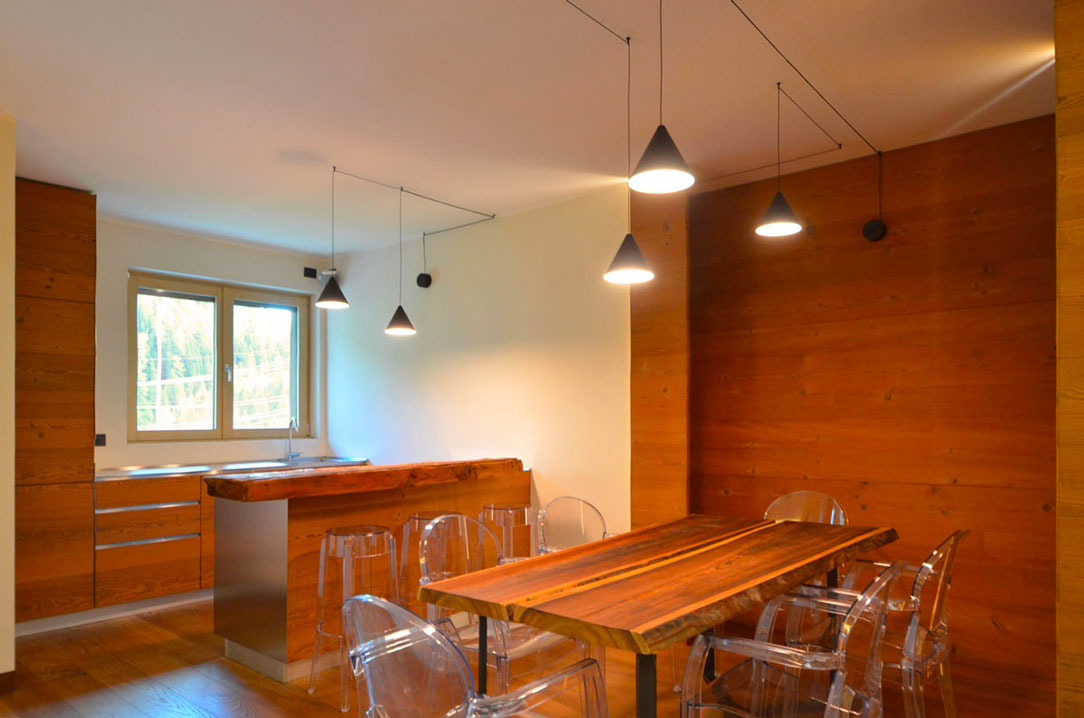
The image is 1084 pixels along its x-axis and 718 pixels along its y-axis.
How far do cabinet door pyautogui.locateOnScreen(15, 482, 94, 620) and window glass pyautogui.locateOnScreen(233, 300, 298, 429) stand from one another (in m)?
1.64

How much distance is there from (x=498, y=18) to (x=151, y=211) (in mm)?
3502

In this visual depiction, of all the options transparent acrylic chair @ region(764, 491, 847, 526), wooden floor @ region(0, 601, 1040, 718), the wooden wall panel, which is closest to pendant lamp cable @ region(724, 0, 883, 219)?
the wooden wall panel

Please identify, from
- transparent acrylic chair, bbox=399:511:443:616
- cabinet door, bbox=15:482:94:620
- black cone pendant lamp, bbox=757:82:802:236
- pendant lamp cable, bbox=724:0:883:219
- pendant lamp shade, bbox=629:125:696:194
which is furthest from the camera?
cabinet door, bbox=15:482:94:620

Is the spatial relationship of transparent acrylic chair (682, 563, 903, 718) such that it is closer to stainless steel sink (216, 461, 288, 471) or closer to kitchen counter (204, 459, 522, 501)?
kitchen counter (204, 459, 522, 501)

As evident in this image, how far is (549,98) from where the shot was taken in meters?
3.26

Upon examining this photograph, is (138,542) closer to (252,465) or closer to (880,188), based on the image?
(252,465)

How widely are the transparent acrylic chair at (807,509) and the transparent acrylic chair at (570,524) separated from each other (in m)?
1.17

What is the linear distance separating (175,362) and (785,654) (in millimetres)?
5105

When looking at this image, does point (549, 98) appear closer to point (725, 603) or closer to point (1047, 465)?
point (725, 603)

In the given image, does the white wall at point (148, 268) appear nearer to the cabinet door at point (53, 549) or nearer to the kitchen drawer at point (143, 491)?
the kitchen drawer at point (143, 491)

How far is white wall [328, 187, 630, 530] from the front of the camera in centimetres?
462

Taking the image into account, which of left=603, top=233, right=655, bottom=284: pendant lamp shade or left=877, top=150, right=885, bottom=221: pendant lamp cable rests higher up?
left=877, top=150, right=885, bottom=221: pendant lamp cable

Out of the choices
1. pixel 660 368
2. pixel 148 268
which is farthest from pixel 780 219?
pixel 148 268

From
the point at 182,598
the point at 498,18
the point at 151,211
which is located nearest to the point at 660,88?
the point at 498,18
